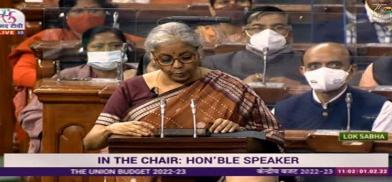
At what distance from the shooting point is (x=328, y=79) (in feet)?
21.2

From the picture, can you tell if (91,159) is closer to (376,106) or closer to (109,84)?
(109,84)

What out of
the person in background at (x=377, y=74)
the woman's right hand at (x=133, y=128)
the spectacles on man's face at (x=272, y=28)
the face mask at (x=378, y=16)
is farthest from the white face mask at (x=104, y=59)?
the face mask at (x=378, y=16)

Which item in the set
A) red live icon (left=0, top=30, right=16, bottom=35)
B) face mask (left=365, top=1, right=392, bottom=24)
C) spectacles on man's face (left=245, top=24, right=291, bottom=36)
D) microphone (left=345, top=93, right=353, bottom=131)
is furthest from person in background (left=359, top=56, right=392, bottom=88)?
red live icon (left=0, top=30, right=16, bottom=35)

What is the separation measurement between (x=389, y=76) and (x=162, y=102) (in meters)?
1.31

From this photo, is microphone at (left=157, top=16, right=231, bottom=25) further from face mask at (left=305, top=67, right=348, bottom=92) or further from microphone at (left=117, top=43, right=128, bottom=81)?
face mask at (left=305, top=67, right=348, bottom=92)

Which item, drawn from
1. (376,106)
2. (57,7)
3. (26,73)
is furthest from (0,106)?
(376,106)

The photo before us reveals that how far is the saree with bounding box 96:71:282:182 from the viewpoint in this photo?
585 centimetres

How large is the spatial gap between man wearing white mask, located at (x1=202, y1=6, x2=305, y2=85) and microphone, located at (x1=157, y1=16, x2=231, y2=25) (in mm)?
136

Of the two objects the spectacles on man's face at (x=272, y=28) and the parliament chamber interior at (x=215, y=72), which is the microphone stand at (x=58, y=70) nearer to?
the parliament chamber interior at (x=215, y=72)

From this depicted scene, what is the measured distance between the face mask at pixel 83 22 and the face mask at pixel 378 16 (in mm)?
1302

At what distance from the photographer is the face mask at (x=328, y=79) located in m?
6.47

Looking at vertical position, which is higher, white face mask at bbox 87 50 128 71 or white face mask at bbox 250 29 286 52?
white face mask at bbox 250 29 286 52

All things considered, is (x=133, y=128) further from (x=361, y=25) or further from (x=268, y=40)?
(x=361, y=25)

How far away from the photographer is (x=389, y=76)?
667 centimetres
